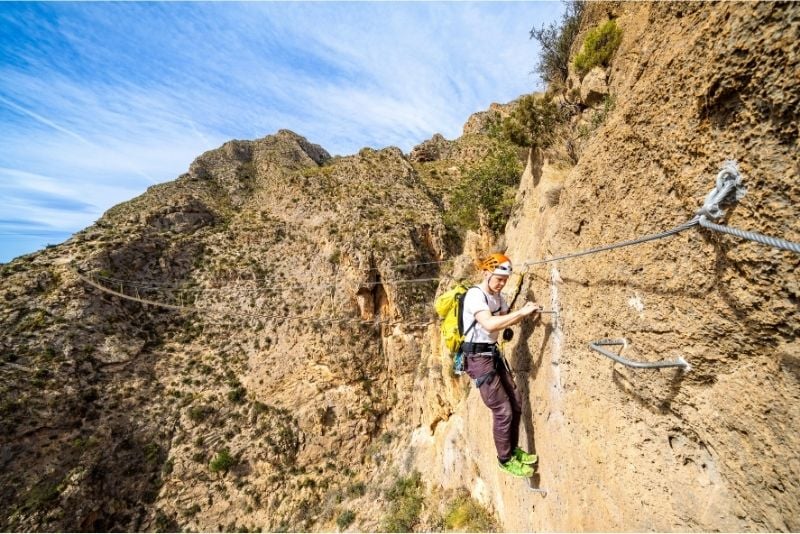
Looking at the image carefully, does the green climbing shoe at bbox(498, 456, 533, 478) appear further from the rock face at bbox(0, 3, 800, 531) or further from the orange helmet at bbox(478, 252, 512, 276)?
the orange helmet at bbox(478, 252, 512, 276)

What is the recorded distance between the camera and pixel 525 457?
137 inches

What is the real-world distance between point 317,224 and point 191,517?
20200 millimetres

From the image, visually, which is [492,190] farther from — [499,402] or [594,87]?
[499,402]

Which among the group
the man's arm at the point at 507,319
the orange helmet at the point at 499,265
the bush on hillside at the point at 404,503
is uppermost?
the orange helmet at the point at 499,265

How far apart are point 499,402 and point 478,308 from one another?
42.8 inches

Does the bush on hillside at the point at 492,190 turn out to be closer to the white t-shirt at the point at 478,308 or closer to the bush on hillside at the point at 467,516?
the bush on hillside at the point at 467,516

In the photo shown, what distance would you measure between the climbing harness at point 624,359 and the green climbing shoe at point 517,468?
5.39 feet

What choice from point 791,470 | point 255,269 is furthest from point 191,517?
point 791,470

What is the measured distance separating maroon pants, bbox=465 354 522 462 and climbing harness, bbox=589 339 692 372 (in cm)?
111

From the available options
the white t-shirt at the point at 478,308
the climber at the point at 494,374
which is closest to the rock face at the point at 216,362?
the climber at the point at 494,374

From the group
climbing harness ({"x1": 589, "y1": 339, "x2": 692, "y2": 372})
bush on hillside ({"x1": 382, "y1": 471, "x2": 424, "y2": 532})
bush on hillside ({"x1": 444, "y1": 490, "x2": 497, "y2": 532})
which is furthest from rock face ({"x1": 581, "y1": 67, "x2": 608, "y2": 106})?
bush on hillside ({"x1": 382, "y1": 471, "x2": 424, "y2": 532})

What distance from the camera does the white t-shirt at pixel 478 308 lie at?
10.9ft

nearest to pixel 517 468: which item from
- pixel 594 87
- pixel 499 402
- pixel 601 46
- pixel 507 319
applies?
pixel 499 402

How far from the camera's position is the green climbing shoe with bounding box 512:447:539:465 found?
3428mm
